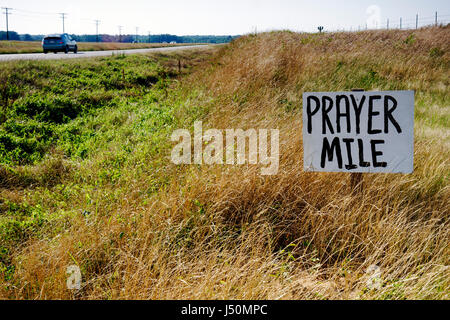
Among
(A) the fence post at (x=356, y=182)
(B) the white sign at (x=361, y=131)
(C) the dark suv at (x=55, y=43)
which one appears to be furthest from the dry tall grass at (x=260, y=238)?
(C) the dark suv at (x=55, y=43)

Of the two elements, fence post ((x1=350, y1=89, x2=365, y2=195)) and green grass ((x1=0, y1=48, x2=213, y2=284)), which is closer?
fence post ((x1=350, y1=89, x2=365, y2=195))

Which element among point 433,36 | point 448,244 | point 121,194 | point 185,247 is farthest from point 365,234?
point 433,36

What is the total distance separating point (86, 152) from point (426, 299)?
4944 millimetres

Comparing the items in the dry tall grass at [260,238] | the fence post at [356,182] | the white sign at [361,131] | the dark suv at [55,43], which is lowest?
the dry tall grass at [260,238]

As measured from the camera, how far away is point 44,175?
4539 millimetres

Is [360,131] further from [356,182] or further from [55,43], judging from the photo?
[55,43]

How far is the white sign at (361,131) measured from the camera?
2332mm

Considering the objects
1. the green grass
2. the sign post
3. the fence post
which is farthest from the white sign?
the green grass

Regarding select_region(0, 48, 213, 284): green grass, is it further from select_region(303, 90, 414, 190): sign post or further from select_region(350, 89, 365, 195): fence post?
select_region(350, 89, 365, 195): fence post

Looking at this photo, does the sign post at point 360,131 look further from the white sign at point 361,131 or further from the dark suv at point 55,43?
the dark suv at point 55,43

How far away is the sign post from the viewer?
233 cm

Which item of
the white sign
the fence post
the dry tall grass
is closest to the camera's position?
the dry tall grass

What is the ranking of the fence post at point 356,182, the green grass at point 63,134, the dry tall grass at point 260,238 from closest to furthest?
the dry tall grass at point 260,238, the fence post at point 356,182, the green grass at point 63,134

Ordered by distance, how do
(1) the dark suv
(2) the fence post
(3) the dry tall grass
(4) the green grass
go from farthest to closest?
(1) the dark suv < (4) the green grass < (2) the fence post < (3) the dry tall grass
